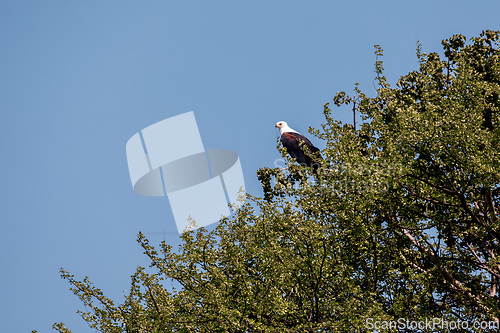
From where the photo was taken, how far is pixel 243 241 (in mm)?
13781

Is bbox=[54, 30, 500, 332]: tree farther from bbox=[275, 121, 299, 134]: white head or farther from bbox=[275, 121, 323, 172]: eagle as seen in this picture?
bbox=[275, 121, 299, 134]: white head

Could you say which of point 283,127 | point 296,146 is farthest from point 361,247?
point 283,127

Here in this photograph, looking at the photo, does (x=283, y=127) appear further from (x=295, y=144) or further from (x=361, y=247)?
(x=361, y=247)

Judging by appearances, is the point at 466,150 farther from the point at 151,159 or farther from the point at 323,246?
the point at 151,159

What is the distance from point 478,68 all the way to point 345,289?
8008mm

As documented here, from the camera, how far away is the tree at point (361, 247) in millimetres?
11438

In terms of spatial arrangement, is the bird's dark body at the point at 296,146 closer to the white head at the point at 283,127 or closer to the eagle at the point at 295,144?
the eagle at the point at 295,144

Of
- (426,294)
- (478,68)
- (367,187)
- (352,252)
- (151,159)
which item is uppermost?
(478,68)

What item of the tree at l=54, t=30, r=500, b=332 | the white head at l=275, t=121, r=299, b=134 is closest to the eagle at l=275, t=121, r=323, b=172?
the white head at l=275, t=121, r=299, b=134

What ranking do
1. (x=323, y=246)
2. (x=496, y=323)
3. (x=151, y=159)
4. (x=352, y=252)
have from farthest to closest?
1. (x=151, y=159)
2. (x=352, y=252)
3. (x=323, y=246)
4. (x=496, y=323)

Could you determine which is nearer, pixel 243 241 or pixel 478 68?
pixel 243 241

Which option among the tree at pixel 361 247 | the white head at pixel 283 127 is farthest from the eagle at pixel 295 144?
the tree at pixel 361 247

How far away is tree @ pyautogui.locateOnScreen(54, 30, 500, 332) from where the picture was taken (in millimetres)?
11438

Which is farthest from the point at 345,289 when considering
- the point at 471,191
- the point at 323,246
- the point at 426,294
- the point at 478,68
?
the point at 478,68
